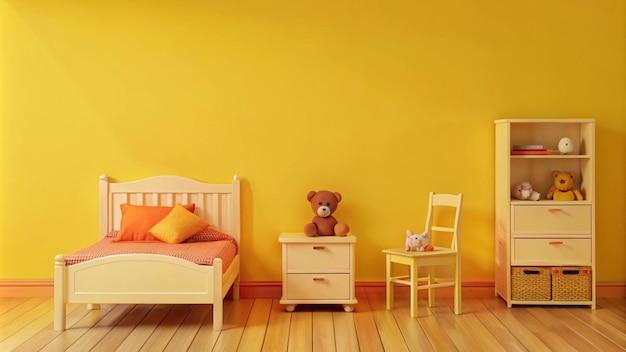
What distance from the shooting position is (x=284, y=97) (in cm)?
534

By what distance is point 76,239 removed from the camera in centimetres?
537

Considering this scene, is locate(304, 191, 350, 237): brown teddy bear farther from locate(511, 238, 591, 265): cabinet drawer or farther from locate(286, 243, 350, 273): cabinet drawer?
locate(511, 238, 591, 265): cabinet drawer

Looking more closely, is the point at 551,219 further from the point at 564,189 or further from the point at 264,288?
the point at 264,288

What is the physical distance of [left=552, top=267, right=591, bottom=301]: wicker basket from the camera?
503cm

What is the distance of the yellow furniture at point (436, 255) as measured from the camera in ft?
15.7

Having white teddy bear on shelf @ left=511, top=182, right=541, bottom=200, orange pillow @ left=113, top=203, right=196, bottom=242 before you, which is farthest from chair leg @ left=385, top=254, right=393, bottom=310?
orange pillow @ left=113, top=203, right=196, bottom=242

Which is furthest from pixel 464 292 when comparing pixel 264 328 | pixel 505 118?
pixel 264 328

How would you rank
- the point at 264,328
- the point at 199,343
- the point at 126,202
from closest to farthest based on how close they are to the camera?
the point at 199,343, the point at 264,328, the point at 126,202

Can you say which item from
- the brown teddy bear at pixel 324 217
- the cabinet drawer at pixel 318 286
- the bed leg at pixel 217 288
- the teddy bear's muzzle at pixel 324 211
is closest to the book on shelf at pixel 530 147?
the brown teddy bear at pixel 324 217

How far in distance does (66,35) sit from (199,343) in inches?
103

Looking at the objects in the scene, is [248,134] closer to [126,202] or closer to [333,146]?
[333,146]

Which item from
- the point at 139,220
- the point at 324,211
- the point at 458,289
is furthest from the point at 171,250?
the point at 458,289

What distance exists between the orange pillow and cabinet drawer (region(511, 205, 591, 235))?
2.45 meters

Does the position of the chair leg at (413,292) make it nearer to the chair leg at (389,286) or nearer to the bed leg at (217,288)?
the chair leg at (389,286)
